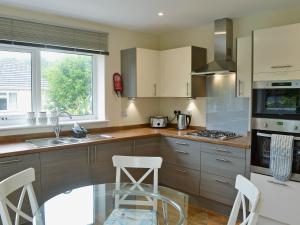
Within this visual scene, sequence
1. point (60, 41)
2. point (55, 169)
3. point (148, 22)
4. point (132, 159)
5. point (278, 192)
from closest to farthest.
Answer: point (132, 159) < point (278, 192) < point (55, 169) < point (60, 41) < point (148, 22)

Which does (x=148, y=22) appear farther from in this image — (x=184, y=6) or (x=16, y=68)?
(x=16, y=68)

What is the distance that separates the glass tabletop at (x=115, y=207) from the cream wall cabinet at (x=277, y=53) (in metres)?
1.50

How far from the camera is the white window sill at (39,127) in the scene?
3.08 m

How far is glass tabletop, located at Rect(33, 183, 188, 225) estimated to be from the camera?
187cm

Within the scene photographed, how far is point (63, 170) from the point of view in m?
2.93

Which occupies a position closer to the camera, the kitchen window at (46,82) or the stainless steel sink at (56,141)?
the stainless steel sink at (56,141)

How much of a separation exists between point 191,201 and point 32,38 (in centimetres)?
270

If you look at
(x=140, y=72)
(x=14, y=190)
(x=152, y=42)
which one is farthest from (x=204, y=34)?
(x=14, y=190)

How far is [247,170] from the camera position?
9.57ft

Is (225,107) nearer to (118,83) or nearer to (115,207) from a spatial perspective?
(118,83)

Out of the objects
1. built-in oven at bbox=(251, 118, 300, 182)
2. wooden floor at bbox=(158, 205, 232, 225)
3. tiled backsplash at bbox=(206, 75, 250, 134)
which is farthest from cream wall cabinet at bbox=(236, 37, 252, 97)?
wooden floor at bbox=(158, 205, 232, 225)

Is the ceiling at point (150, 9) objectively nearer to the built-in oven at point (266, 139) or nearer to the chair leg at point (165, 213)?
the built-in oven at point (266, 139)

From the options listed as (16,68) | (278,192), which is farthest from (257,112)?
(16,68)

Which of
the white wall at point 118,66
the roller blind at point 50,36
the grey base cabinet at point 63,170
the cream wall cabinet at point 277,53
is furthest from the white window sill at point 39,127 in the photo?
the cream wall cabinet at point 277,53
